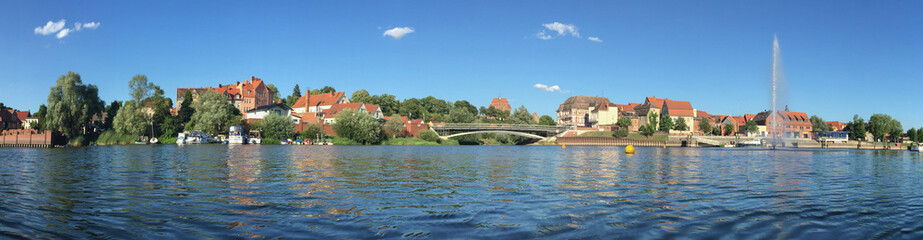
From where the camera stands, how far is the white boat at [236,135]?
86.5m

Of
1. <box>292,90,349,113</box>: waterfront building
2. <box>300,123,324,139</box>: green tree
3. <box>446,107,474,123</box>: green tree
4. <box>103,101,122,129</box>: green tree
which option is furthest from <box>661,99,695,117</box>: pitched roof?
<box>103,101,122,129</box>: green tree

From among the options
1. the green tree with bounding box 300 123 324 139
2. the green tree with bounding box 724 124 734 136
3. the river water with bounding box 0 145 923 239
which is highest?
the green tree with bounding box 724 124 734 136

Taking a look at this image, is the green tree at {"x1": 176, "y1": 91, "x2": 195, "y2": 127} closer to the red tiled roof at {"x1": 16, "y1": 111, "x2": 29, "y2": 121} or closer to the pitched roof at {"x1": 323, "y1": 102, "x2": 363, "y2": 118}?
the pitched roof at {"x1": 323, "y1": 102, "x2": 363, "y2": 118}

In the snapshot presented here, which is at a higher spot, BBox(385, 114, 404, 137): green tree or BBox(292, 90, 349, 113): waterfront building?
BBox(292, 90, 349, 113): waterfront building

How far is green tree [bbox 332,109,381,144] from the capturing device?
90.6 m

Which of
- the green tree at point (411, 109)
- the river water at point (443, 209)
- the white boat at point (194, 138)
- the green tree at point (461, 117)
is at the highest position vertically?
the green tree at point (411, 109)

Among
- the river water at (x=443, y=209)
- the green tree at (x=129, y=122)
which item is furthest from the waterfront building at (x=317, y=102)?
the river water at (x=443, y=209)

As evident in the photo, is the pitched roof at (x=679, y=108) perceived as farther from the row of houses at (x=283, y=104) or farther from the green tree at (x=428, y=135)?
the green tree at (x=428, y=135)

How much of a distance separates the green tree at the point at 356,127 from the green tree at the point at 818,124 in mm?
126967

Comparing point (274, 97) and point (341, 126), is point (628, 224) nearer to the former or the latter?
point (341, 126)

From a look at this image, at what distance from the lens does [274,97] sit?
172 metres

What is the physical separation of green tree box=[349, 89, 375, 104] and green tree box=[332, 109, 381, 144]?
191 feet

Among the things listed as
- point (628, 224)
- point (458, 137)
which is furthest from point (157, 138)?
point (628, 224)

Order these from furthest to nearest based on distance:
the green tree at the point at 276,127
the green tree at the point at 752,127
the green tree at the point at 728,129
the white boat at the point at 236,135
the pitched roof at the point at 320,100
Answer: the pitched roof at the point at 320,100, the green tree at the point at 728,129, the green tree at the point at 752,127, the green tree at the point at 276,127, the white boat at the point at 236,135
